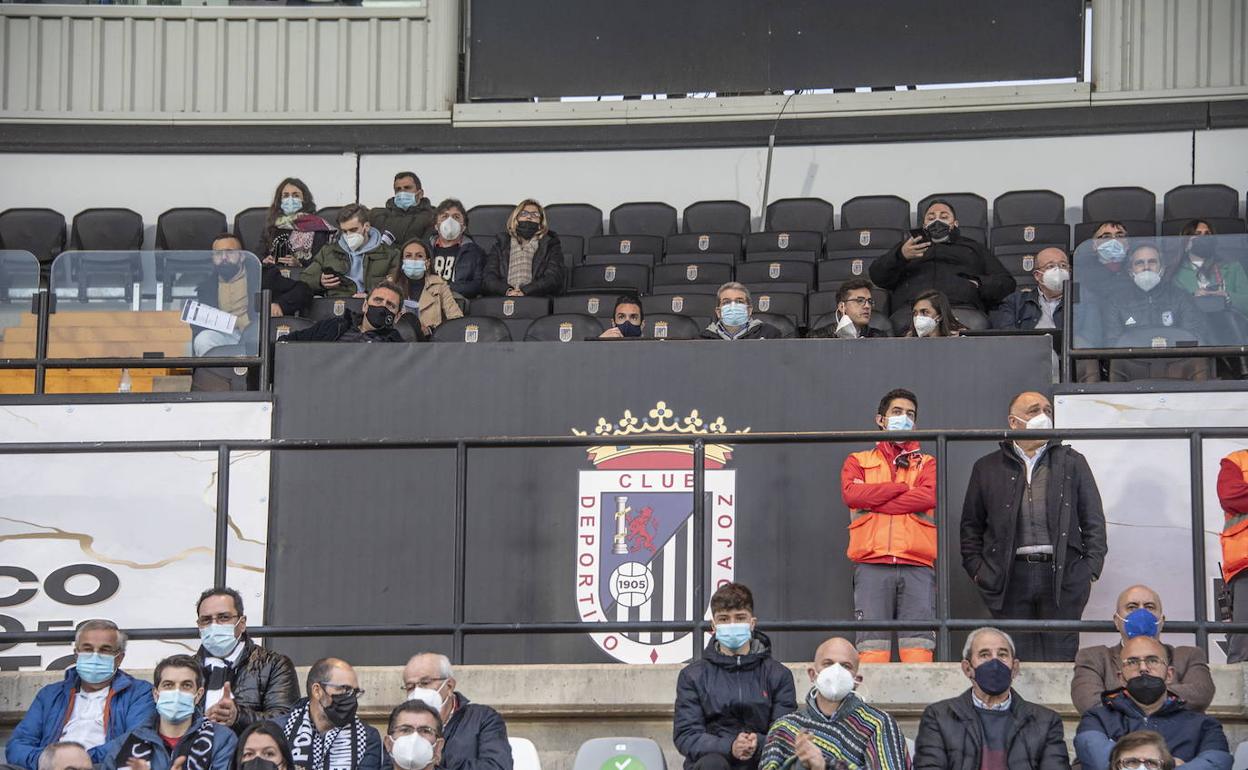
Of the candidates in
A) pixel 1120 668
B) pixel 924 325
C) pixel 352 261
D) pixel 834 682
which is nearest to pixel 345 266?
pixel 352 261

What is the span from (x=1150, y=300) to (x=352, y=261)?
524 cm

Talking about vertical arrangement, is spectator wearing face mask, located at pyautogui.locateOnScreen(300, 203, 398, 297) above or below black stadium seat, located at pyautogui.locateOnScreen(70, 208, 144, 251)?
below

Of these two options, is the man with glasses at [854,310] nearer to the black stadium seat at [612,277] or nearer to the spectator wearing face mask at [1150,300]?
the spectator wearing face mask at [1150,300]

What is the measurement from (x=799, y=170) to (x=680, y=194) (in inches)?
37.8

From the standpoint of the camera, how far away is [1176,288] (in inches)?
465

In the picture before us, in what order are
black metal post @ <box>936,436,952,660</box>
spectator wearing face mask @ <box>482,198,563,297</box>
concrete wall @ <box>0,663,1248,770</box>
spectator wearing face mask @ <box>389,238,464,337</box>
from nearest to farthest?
concrete wall @ <box>0,663,1248,770</box>
black metal post @ <box>936,436,952,660</box>
spectator wearing face mask @ <box>389,238,464,337</box>
spectator wearing face mask @ <box>482,198,563,297</box>

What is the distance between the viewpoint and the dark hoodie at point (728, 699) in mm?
9172

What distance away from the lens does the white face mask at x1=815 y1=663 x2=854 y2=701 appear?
8.86 metres

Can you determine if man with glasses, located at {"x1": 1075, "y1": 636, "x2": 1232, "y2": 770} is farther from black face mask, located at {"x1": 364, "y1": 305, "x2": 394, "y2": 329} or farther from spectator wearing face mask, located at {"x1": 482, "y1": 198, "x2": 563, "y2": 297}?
spectator wearing face mask, located at {"x1": 482, "y1": 198, "x2": 563, "y2": 297}

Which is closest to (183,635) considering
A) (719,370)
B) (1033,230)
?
(719,370)

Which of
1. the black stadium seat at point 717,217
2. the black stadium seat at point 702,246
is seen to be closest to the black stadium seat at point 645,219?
the black stadium seat at point 717,217

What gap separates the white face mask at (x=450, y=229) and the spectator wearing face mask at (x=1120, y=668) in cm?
620

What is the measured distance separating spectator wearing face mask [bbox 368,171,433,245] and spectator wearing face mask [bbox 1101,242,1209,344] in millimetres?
4998

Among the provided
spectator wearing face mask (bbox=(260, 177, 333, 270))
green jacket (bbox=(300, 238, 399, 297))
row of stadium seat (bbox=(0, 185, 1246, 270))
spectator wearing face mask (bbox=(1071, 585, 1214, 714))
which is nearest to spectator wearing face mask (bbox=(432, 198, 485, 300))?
green jacket (bbox=(300, 238, 399, 297))
